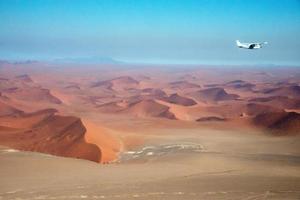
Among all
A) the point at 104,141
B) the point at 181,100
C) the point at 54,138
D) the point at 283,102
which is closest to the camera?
the point at 104,141

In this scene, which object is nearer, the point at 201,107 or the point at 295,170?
the point at 295,170

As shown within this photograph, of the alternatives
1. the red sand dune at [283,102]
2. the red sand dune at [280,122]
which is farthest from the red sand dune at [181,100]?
the red sand dune at [280,122]

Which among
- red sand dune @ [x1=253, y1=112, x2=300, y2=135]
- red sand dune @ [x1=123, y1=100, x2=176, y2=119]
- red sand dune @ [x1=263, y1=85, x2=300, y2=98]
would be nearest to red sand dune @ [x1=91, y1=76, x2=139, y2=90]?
red sand dune @ [x1=263, y1=85, x2=300, y2=98]

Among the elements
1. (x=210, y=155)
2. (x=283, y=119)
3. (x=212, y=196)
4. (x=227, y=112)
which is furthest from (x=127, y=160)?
(x=227, y=112)

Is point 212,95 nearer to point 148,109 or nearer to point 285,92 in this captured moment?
point 285,92

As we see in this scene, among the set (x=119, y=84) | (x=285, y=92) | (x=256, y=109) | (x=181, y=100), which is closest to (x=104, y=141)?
(x=256, y=109)

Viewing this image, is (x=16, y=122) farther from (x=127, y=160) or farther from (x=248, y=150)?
(x=248, y=150)
